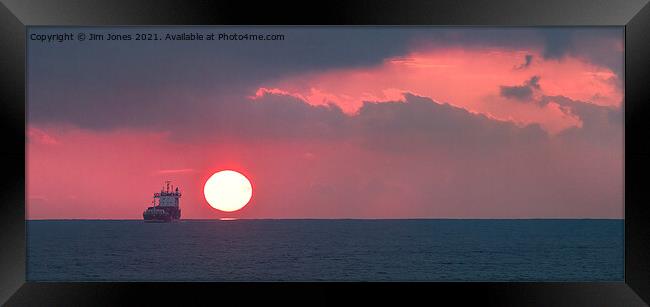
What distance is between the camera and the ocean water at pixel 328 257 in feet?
182

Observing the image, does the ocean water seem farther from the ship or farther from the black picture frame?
Answer: the black picture frame

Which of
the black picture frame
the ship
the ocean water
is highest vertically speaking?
the black picture frame

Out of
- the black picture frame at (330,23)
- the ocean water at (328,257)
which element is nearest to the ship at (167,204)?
the ocean water at (328,257)

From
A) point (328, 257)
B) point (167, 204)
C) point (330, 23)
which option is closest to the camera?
point (330, 23)

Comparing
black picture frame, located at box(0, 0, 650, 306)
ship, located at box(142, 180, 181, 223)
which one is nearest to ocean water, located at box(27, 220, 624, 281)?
ship, located at box(142, 180, 181, 223)

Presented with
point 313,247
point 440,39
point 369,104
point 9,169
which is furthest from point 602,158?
point 9,169

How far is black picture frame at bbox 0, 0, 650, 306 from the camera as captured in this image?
651cm

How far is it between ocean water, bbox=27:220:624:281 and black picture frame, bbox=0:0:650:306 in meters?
Result: 41.5

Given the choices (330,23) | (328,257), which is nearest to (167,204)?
(328,257)

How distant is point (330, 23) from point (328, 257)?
5690 centimetres

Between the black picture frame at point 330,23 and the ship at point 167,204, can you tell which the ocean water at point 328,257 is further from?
the black picture frame at point 330,23

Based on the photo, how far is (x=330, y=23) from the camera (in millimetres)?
6562

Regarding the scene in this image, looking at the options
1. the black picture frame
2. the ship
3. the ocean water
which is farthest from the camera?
the ship

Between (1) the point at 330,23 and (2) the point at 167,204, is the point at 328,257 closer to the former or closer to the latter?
(2) the point at 167,204
